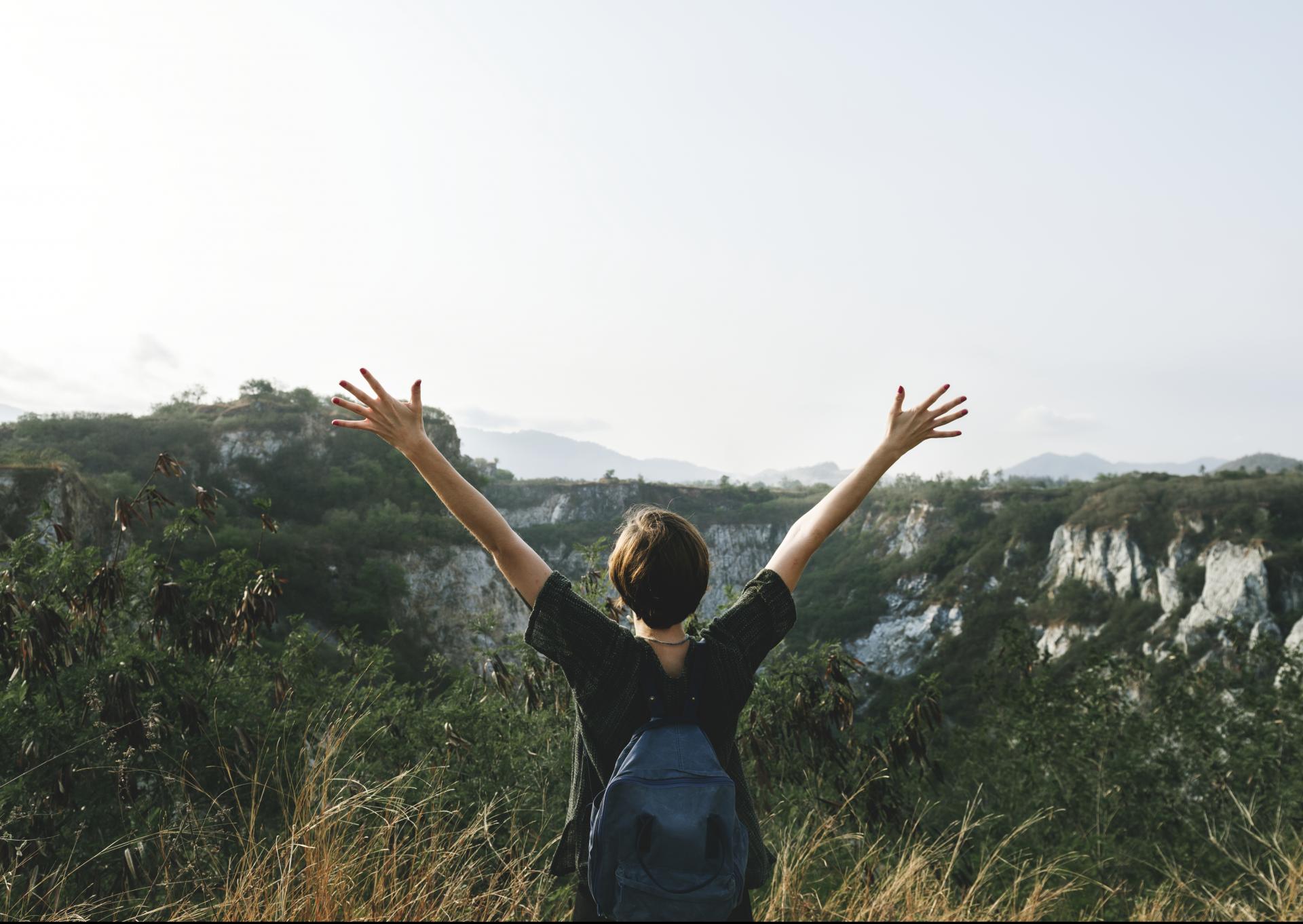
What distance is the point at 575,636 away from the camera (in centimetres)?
134

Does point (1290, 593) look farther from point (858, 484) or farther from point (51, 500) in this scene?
point (51, 500)

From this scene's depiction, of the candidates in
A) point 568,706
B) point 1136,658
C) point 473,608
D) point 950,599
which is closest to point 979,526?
point 950,599

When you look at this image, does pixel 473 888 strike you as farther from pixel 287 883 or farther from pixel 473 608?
pixel 473 608

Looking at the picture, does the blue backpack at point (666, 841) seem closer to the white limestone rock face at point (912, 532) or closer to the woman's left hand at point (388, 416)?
the woman's left hand at point (388, 416)

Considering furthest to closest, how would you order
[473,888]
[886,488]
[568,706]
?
[886,488]
[568,706]
[473,888]

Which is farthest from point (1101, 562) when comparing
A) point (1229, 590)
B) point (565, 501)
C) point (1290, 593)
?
point (565, 501)

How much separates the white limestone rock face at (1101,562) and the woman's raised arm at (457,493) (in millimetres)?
46487

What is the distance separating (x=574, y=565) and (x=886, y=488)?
39.9 m

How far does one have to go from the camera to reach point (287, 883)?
1.84 meters

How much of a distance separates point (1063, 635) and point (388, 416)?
46344mm

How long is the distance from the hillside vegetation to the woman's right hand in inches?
49.8

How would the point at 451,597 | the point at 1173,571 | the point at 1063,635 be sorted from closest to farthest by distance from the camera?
the point at 451,597 → the point at 1173,571 → the point at 1063,635

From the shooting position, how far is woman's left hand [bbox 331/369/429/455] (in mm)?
1412

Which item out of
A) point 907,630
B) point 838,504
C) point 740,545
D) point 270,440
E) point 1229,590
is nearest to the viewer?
point 838,504
